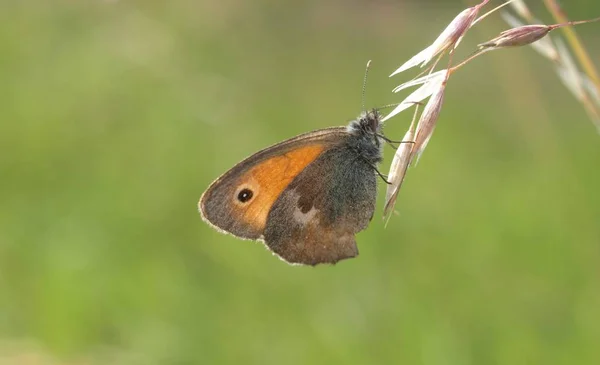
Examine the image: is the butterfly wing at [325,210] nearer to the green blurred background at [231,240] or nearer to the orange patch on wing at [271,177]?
the orange patch on wing at [271,177]

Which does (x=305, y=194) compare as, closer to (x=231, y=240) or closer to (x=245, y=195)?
(x=245, y=195)

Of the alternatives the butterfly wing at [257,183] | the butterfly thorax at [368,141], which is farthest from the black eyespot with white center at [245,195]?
the butterfly thorax at [368,141]

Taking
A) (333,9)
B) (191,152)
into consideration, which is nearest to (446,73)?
(191,152)

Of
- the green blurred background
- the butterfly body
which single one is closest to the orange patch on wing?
the butterfly body

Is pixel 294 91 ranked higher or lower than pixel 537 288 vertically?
higher

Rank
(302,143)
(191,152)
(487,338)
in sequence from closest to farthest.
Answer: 1. (302,143)
2. (487,338)
3. (191,152)

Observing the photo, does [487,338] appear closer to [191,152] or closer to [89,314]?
[89,314]

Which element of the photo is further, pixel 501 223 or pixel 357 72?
pixel 357 72

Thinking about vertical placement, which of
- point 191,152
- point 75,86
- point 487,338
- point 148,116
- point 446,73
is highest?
point 75,86

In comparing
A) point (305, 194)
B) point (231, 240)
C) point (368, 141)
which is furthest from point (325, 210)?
point (231, 240)
